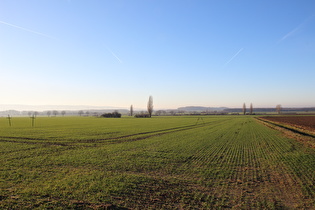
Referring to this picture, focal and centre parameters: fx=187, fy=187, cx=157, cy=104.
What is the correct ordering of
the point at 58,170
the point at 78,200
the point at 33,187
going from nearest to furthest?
the point at 78,200 < the point at 33,187 < the point at 58,170

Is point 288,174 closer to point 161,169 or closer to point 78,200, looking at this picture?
point 161,169

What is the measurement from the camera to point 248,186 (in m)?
10.1

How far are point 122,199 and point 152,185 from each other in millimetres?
2162

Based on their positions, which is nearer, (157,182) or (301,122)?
(157,182)

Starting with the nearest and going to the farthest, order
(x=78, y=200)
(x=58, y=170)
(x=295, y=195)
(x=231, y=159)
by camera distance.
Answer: (x=78, y=200) → (x=295, y=195) → (x=58, y=170) → (x=231, y=159)

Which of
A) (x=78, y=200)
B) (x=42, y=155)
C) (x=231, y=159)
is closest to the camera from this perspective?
(x=78, y=200)

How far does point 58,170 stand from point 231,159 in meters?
13.3

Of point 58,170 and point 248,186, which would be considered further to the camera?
point 58,170

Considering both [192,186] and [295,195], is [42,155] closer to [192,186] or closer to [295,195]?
[192,186]

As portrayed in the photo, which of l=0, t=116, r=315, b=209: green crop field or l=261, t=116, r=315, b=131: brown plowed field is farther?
l=261, t=116, r=315, b=131: brown plowed field

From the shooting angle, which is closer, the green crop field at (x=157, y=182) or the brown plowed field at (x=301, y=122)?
the green crop field at (x=157, y=182)

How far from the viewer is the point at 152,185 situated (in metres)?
10.1

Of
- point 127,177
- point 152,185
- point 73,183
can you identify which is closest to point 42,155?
point 73,183

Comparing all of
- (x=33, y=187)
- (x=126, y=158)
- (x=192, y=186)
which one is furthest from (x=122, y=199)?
(x=126, y=158)
